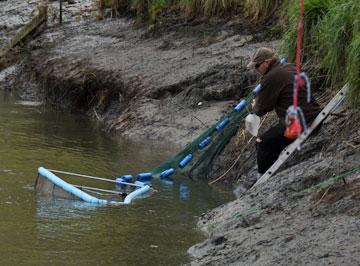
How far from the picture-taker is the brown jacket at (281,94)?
9.18 meters

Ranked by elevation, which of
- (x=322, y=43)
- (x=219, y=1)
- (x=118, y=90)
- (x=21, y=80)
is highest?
(x=322, y=43)

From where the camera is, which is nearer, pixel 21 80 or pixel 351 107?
pixel 351 107

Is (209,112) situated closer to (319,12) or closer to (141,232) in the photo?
(319,12)

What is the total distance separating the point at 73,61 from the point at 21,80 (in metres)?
2.53

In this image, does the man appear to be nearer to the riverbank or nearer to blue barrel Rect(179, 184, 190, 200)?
the riverbank

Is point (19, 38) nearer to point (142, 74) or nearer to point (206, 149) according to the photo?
point (142, 74)

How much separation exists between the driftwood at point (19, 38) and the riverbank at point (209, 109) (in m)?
0.40

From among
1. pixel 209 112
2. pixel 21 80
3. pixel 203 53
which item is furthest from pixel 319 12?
pixel 21 80

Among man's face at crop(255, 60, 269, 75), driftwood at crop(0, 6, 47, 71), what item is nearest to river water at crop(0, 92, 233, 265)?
man's face at crop(255, 60, 269, 75)

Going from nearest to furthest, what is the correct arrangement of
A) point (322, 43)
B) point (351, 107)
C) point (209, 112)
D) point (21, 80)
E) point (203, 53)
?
point (351, 107)
point (322, 43)
point (209, 112)
point (203, 53)
point (21, 80)

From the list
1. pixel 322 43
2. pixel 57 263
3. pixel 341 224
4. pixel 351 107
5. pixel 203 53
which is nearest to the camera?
pixel 341 224

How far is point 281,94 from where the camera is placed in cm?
926

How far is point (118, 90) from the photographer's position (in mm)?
15500

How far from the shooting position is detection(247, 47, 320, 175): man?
919 cm
